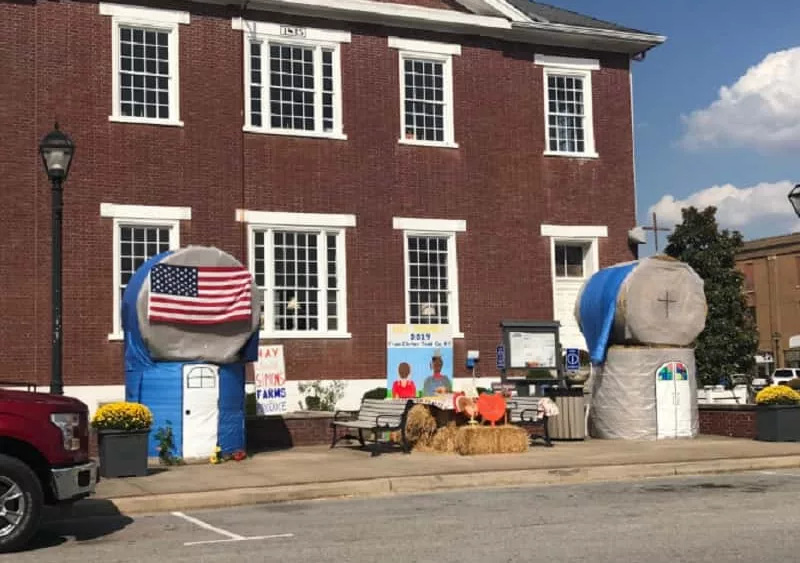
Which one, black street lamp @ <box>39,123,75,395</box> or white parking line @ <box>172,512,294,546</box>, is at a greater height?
black street lamp @ <box>39,123,75,395</box>

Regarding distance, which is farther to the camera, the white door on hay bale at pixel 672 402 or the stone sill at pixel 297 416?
the white door on hay bale at pixel 672 402

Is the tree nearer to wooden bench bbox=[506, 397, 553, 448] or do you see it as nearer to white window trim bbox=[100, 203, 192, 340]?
wooden bench bbox=[506, 397, 553, 448]

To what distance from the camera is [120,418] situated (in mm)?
14539

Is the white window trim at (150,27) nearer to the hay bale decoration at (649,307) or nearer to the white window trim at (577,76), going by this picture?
the white window trim at (577,76)

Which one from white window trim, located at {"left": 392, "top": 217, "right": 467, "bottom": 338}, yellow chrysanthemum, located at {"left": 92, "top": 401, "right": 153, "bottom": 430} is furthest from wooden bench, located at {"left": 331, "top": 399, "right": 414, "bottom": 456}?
white window trim, located at {"left": 392, "top": 217, "right": 467, "bottom": 338}

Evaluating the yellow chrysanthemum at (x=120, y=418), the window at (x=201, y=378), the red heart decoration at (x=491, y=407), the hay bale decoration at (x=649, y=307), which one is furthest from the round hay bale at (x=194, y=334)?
the hay bale decoration at (x=649, y=307)

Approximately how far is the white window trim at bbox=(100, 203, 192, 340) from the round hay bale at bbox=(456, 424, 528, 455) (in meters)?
7.42

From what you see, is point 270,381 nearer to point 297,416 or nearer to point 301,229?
point 297,416

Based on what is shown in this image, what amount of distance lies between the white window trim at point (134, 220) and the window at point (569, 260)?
896 cm

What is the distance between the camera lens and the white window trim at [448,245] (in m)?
22.9

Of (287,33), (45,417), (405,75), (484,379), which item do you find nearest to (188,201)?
(287,33)

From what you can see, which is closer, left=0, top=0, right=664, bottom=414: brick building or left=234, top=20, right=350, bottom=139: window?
left=0, top=0, right=664, bottom=414: brick building

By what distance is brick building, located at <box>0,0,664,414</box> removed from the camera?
2009 cm

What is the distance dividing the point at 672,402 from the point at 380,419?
5.73m
